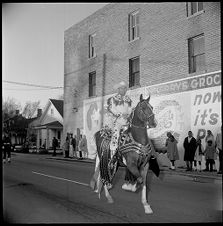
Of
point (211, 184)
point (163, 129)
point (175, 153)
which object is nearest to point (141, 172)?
point (163, 129)

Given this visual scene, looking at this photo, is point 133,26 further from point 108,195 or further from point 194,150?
point 194,150

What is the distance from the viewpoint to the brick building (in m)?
3.91

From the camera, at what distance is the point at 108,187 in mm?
3959

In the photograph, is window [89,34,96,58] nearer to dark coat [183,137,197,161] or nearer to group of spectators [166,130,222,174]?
group of spectators [166,130,222,174]

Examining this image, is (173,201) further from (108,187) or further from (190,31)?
(190,31)

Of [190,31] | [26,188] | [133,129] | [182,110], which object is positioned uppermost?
[190,31]

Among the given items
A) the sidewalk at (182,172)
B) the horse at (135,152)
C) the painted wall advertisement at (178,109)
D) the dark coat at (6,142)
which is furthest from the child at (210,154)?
the dark coat at (6,142)

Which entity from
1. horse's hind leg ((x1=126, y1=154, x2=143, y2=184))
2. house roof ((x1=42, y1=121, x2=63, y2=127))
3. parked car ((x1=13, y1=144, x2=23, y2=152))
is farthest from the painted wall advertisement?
parked car ((x1=13, y1=144, x2=23, y2=152))

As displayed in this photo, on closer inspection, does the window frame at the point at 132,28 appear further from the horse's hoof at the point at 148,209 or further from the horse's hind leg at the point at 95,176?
the horse's hoof at the point at 148,209

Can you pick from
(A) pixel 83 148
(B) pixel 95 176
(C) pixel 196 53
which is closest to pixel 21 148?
(A) pixel 83 148

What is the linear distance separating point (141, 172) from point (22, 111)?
1675 mm

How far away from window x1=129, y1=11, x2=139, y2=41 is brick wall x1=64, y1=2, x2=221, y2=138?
0.06 metres

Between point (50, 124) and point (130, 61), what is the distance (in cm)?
139

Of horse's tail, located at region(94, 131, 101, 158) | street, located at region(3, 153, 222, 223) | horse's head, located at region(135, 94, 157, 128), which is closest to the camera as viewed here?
horse's head, located at region(135, 94, 157, 128)
